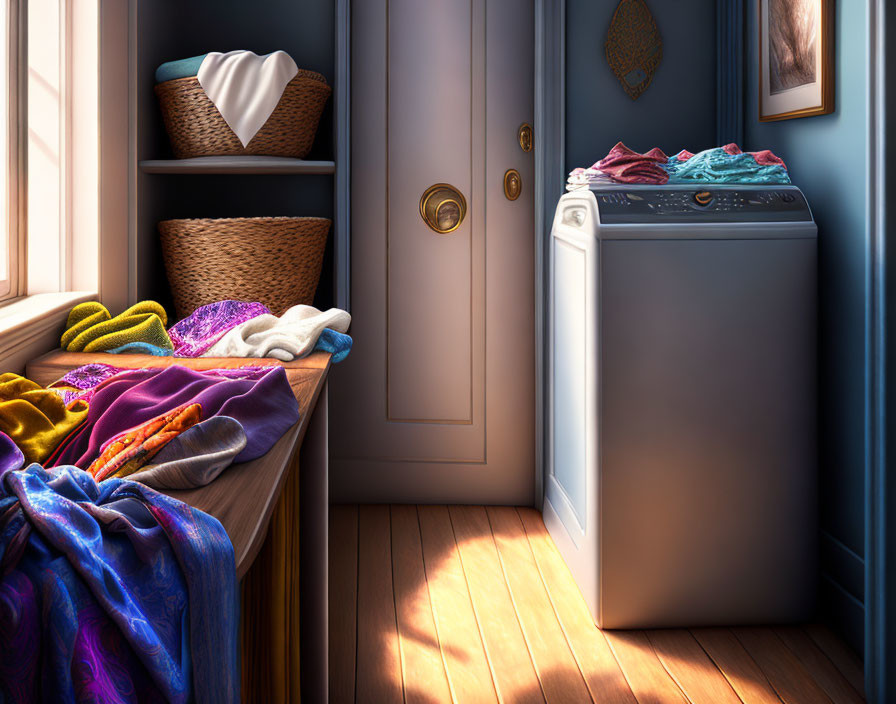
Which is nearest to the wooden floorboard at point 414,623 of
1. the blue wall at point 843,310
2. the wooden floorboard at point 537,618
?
the wooden floorboard at point 537,618

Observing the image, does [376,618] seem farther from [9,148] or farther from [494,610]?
[9,148]

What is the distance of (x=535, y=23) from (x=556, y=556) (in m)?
1.74

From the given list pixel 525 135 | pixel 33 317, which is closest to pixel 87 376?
pixel 33 317

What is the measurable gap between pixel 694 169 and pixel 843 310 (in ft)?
1.69

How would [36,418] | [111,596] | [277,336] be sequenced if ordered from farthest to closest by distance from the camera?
[277,336], [36,418], [111,596]

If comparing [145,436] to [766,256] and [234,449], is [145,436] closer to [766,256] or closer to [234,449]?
[234,449]

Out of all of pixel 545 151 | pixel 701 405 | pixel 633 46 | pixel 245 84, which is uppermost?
pixel 633 46

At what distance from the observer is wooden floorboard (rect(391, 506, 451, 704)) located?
5.65 ft

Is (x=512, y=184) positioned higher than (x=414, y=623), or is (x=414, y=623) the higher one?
(x=512, y=184)

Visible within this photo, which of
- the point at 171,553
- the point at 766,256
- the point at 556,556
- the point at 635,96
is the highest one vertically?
the point at 635,96

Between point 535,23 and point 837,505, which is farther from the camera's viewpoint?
point 535,23

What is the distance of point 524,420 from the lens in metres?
2.88

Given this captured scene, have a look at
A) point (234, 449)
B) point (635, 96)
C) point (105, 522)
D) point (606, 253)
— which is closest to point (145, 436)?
point (234, 449)

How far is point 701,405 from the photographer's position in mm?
1965
